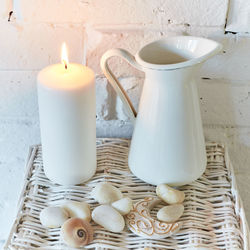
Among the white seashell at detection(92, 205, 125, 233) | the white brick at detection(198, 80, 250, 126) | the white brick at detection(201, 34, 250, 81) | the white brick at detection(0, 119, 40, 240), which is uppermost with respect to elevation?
the white brick at detection(201, 34, 250, 81)

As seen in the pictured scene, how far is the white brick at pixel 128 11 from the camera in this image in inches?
24.2

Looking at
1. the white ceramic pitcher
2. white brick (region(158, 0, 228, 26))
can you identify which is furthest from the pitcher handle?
white brick (region(158, 0, 228, 26))

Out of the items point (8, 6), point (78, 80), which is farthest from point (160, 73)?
point (8, 6)

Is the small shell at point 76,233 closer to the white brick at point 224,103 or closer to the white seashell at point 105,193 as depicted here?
the white seashell at point 105,193

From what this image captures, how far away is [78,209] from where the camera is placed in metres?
0.54

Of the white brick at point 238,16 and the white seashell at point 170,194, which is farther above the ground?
the white brick at point 238,16

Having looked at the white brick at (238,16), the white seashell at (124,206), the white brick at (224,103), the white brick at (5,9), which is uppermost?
the white brick at (5,9)

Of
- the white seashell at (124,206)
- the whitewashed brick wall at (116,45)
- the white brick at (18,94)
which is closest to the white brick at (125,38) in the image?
the whitewashed brick wall at (116,45)

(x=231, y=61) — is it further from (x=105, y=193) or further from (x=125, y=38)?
(x=105, y=193)

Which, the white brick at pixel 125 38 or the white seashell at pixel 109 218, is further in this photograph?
the white brick at pixel 125 38

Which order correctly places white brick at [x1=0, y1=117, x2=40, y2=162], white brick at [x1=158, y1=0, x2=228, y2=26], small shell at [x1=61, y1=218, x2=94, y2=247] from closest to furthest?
1. small shell at [x1=61, y1=218, x2=94, y2=247]
2. white brick at [x1=158, y1=0, x2=228, y2=26]
3. white brick at [x1=0, y1=117, x2=40, y2=162]

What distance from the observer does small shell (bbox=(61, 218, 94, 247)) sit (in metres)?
0.50

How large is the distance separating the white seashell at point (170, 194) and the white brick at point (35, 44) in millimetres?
236

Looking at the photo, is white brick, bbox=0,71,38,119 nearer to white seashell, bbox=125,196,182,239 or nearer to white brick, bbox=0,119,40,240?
white brick, bbox=0,119,40,240
